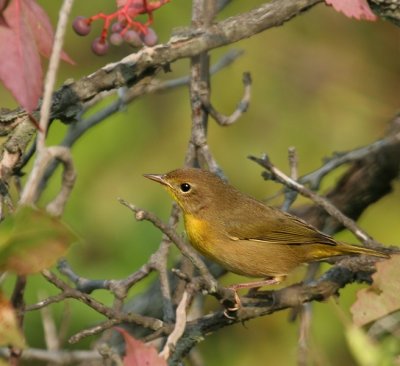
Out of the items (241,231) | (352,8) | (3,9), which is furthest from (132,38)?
(241,231)

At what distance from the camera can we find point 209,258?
4121mm

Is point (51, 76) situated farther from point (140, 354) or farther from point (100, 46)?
point (100, 46)

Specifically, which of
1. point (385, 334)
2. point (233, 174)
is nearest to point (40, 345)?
point (233, 174)

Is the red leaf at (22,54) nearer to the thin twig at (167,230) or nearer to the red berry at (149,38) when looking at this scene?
the thin twig at (167,230)

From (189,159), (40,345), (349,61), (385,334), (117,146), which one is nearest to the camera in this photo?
(385,334)

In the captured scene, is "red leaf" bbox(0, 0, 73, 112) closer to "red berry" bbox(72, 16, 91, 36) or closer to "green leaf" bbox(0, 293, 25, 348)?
"green leaf" bbox(0, 293, 25, 348)

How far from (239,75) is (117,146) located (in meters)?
0.94

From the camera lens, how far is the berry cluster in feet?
9.43

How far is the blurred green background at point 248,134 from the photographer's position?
17.1ft

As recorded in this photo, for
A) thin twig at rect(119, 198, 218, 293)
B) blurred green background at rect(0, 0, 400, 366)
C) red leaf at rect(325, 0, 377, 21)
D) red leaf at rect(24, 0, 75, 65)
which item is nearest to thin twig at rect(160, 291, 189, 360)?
thin twig at rect(119, 198, 218, 293)

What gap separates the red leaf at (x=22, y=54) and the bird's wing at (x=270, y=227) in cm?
225

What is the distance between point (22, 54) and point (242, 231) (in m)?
2.45

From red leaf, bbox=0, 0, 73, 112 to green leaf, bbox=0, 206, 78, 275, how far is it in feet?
1.36

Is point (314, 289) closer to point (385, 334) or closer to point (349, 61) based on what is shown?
point (385, 334)
